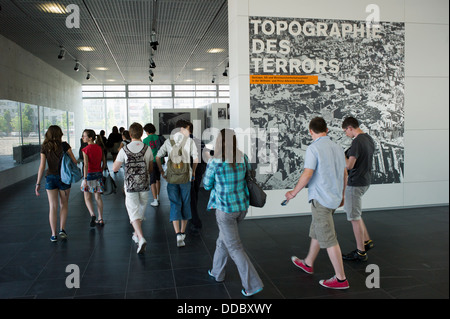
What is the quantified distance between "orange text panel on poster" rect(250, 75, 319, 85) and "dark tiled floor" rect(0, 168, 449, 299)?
2390mm

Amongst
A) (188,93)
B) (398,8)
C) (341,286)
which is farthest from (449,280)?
(188,93)

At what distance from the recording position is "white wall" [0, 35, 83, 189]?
11.1 metres

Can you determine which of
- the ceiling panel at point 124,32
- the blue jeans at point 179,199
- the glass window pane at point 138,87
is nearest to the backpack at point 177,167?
the blue jeans at point 179,199

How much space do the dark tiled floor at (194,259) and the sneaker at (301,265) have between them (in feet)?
0.23

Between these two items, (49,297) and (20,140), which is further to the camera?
(20,140)

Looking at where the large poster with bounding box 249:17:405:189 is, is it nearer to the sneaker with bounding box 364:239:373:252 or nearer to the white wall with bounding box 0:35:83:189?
the sneaker with bounding box 364:239:373:252

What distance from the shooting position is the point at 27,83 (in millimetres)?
13180

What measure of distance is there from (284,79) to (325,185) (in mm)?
3425

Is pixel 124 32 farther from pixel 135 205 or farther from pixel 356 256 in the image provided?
pixel 356 256

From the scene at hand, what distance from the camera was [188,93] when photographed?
77.9 feet

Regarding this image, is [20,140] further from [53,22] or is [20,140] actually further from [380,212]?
[380,212]

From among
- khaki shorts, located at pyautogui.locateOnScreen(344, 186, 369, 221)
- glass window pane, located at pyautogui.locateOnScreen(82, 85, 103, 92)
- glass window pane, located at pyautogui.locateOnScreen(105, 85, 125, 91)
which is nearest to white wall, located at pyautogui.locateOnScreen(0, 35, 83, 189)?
glass window pane, located at pyautogui.locateOnScreen(82, 85, 103, 92)
